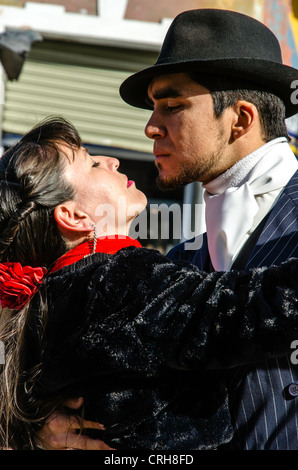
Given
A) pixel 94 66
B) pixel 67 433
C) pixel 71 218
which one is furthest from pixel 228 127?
pixel 94 66

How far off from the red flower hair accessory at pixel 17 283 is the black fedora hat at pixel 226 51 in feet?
3.13

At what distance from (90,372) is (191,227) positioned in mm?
3083

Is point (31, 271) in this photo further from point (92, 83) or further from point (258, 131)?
point (92, 83)

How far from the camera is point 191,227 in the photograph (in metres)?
4.82

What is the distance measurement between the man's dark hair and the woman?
1.94ft

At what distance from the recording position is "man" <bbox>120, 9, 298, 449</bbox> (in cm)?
217

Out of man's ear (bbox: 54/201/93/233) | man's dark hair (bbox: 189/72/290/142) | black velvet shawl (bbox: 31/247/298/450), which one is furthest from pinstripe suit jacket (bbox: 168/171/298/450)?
man's dark hair (bbox: 189/72/290/142)

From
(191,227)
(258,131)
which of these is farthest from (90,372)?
(191,227)

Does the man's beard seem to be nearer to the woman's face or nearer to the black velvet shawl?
the woman's face

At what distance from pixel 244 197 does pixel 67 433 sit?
0.99 meters

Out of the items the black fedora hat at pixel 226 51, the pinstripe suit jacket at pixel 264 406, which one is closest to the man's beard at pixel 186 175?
the black fedora hat at pixel 226 51

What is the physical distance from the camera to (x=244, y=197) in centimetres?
218

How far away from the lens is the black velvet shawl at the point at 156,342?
1670mm

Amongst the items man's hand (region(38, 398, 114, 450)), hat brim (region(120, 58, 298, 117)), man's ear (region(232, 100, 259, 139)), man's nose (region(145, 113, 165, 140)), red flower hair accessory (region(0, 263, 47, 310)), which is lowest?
man's hand (region(38, 398, 114, 450))
